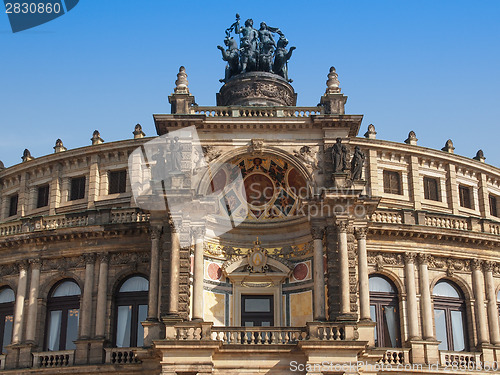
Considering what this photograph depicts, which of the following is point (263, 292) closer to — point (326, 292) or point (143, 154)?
point (326, 292)

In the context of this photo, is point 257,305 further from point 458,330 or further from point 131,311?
point 458,330

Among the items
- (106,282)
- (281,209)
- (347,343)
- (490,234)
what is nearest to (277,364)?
(347,343)

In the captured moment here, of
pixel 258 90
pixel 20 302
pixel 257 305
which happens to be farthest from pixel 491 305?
pixel 20 302

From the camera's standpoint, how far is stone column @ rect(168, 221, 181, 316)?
33562 mm

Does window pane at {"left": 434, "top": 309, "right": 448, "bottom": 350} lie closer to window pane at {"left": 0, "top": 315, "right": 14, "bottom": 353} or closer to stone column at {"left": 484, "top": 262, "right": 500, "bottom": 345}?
stone column at {"left": 484, "top": 262, "right": 500, "bottom": 345}

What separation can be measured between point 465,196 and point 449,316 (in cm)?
963

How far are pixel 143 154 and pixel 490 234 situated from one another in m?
20.5

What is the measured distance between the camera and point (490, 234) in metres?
42.1

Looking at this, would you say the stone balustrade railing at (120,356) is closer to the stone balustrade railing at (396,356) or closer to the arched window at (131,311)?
the arched window at (131,311)

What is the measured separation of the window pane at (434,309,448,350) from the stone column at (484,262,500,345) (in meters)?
2.63

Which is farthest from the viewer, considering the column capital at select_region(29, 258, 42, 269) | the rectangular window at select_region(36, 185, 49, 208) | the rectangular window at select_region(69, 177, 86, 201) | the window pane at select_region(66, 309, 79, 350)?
the rectangular window at select_region(36, 185, 49, 208)

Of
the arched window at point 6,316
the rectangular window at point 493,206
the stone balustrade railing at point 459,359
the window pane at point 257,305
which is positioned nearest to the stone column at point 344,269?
the window pane at point 257,305

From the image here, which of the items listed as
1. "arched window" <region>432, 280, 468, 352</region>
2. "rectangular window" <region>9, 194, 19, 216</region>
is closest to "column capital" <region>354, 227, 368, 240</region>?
"arched window" <region>432, 280, 468, 352</region>

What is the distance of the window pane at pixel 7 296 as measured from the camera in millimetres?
42000
